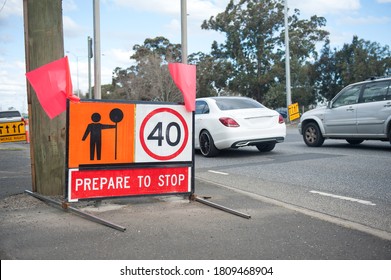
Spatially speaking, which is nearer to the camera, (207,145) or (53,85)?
(53,85)

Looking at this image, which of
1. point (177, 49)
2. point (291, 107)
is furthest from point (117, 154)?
point (177, 49)

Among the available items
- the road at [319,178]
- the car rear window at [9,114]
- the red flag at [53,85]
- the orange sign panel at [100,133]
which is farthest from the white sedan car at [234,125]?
the car rear window at [9,114]

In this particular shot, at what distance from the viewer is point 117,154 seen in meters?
4.72

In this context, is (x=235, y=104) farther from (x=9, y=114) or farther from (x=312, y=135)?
(x=9, y=114)

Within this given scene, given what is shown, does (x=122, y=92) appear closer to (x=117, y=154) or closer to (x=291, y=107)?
(x=291, y=107)

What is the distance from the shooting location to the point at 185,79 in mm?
4906

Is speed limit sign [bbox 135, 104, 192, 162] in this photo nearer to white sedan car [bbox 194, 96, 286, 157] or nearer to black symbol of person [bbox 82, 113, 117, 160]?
black symbol of person [bbox 82, 113, 117, 160]

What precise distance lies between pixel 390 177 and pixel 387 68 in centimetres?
3342

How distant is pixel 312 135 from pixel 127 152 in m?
8.56

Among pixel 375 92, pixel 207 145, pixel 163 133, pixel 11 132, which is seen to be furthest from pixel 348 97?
pixel 11 132

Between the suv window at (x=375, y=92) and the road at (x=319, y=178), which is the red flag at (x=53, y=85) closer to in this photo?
the road at (x=319, y=178)

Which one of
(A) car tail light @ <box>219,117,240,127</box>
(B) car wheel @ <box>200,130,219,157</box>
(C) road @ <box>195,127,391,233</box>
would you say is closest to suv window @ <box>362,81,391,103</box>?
(C) road @ <box>195,127,391,233</box>

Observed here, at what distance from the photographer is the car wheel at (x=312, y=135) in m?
12.0
